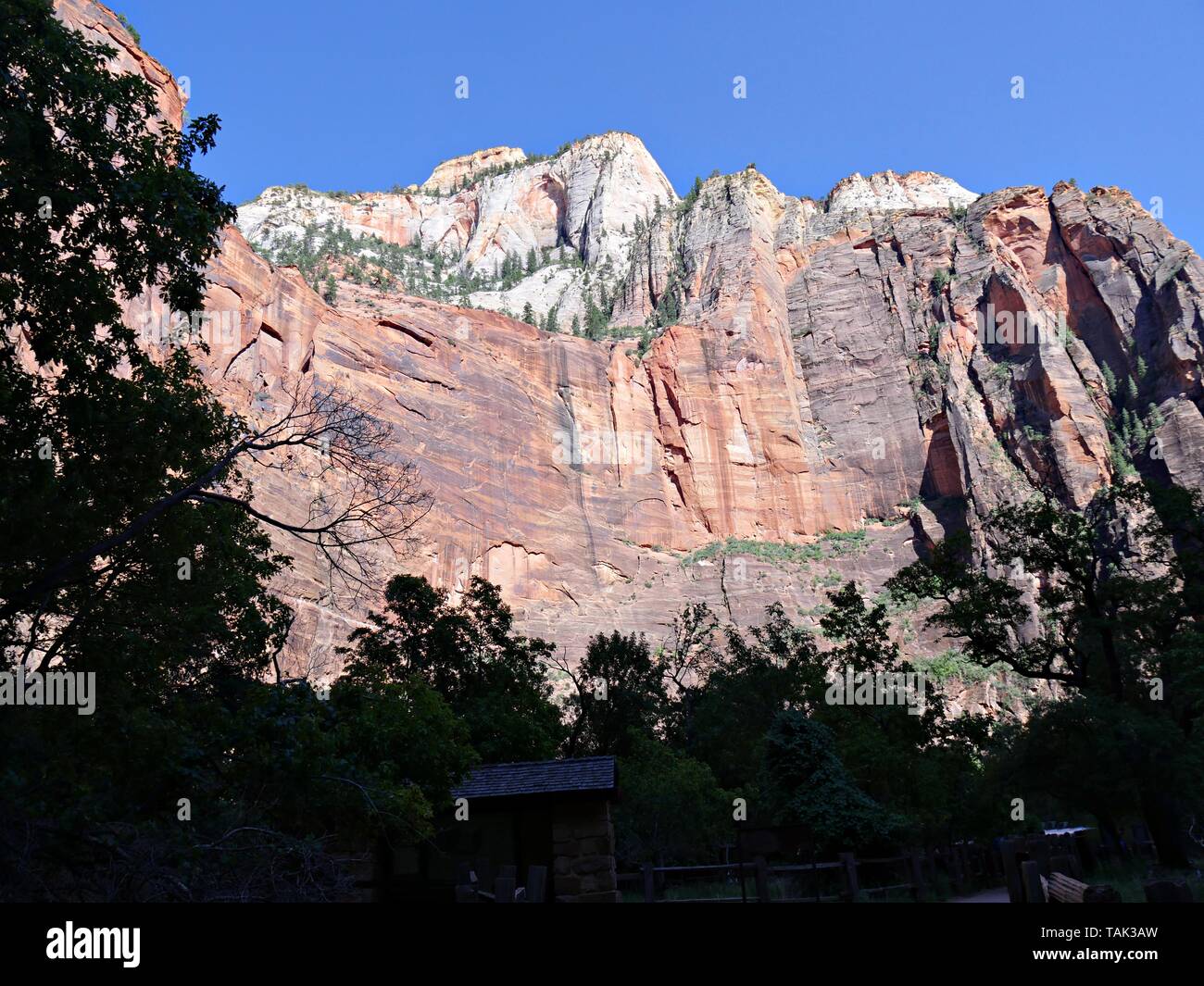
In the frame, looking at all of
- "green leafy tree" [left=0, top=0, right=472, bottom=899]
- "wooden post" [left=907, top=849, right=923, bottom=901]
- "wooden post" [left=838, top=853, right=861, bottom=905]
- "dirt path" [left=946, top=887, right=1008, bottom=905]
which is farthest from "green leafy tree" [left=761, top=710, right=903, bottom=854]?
"green leafy tree" [left=0, top=0, right=472, bottom=899]

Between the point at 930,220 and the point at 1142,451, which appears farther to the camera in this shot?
the point at 930,220

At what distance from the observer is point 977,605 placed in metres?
26.0

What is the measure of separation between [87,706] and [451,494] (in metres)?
62.3

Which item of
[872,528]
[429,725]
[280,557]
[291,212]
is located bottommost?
[429,725]

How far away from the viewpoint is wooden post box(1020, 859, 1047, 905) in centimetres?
764

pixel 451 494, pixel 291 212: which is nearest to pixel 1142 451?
pixel 451 494

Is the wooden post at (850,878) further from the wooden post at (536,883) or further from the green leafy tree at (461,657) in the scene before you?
the green leafy tree at (461,657)

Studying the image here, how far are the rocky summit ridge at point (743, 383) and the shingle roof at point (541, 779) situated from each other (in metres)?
39.4

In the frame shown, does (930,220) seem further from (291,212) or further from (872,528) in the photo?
(291,212)

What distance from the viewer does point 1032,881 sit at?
7637 mm

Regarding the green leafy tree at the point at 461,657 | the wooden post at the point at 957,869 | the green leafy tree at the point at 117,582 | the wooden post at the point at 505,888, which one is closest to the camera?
the green leafy tree at the point at 117,582

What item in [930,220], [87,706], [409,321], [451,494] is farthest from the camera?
[930,220]

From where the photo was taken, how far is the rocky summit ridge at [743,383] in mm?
71312

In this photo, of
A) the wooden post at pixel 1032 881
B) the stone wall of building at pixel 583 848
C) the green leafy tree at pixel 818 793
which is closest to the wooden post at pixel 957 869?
the green leafy tree at pixel 818 793
